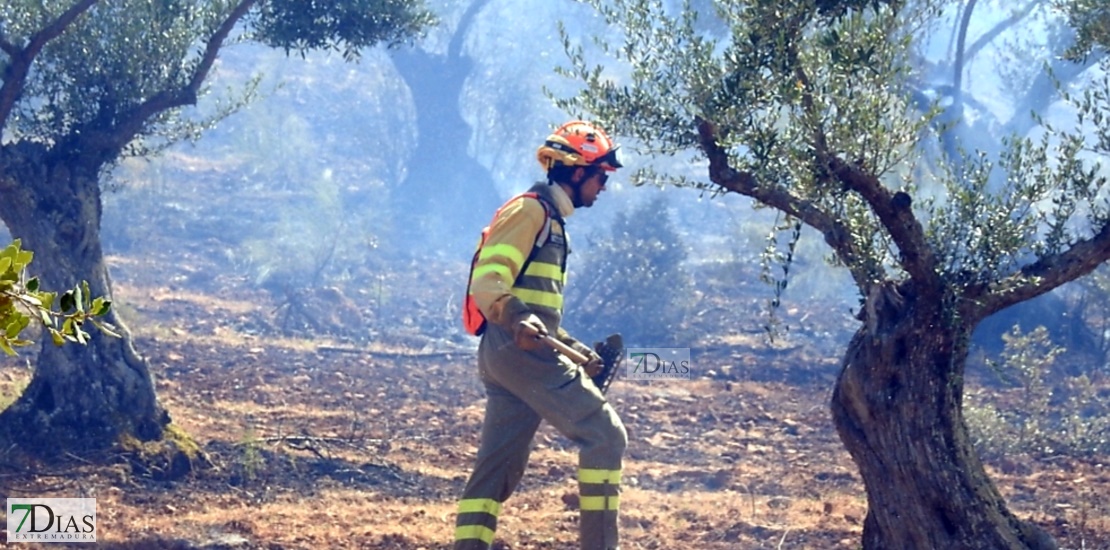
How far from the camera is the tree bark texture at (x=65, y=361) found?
8078 millimetres

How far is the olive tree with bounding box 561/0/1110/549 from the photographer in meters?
5.02

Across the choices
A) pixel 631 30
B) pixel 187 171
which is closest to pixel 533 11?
pixel 187 171

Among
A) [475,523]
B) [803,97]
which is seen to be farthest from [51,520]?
[803,97]

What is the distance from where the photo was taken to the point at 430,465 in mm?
9016

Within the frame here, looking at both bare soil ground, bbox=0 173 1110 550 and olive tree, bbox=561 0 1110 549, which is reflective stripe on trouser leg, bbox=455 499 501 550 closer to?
bare soil ground, bbox=0 173 1110 550

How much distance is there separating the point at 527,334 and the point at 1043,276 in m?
2.27

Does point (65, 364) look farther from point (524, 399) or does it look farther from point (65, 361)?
point (524, 399)

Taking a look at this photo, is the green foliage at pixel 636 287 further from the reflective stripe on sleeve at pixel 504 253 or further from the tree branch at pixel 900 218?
the tree branch at pixel 900 218

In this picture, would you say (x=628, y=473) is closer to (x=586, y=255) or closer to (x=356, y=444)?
(x=356, y=444)

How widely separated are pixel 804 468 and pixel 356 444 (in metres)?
3.56

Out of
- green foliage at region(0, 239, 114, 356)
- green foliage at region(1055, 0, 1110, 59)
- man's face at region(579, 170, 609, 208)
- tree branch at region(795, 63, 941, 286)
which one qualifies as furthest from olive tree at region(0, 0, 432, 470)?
green foliage at region(0, 239, 114, 356)

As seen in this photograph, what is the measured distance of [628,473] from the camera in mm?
9188

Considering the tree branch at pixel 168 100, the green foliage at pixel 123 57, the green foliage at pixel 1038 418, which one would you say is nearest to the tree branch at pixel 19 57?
the green foliage at pixel 123 57

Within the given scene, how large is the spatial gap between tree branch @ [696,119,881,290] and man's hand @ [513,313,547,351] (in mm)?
1045
